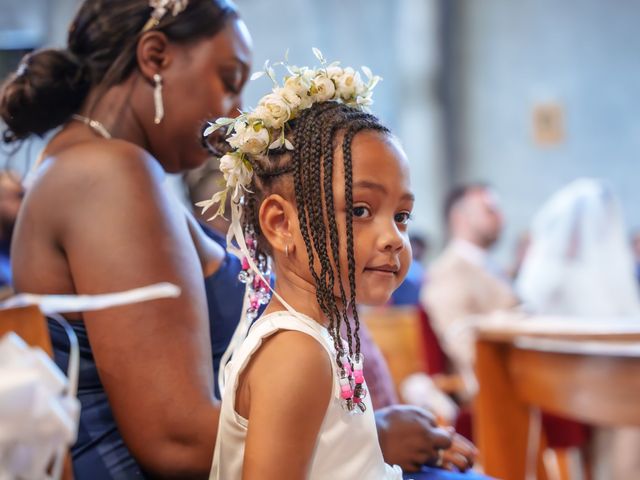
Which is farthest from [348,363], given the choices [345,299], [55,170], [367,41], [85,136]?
[367,41]

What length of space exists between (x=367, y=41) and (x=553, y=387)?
7244 millimetres

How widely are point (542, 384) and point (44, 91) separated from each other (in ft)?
5.49

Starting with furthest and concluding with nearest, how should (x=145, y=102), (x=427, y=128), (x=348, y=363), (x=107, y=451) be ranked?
(x=427, y=128), (x=145, y=102), (x=107, y=451), (x=348, y=363)

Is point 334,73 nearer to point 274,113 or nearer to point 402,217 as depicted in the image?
point 274,113

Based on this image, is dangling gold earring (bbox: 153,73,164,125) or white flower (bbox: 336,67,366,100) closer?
white flower (bbox: 336,67,366,100)

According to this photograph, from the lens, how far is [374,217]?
120cm

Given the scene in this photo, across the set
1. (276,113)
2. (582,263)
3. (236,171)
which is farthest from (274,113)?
(582,263)

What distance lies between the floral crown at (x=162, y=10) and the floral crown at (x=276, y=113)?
417 mm

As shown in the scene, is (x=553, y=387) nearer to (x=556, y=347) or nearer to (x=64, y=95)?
(x=556, y=347)

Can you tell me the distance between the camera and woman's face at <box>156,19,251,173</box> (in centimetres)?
164

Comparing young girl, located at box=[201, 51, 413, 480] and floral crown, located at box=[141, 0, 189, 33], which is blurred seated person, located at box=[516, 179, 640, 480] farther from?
young girl, located at box=[201, 51, 413, 480]

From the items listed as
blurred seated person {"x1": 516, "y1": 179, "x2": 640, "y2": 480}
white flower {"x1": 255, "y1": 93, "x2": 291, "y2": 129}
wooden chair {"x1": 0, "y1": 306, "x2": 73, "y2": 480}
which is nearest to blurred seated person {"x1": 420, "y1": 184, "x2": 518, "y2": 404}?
blurred seated person {"x1": 516, "y1": 179, "x2": 640, "y2": 480}

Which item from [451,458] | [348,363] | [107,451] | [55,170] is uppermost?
[55,170]

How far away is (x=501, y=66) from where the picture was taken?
29.7 feet
